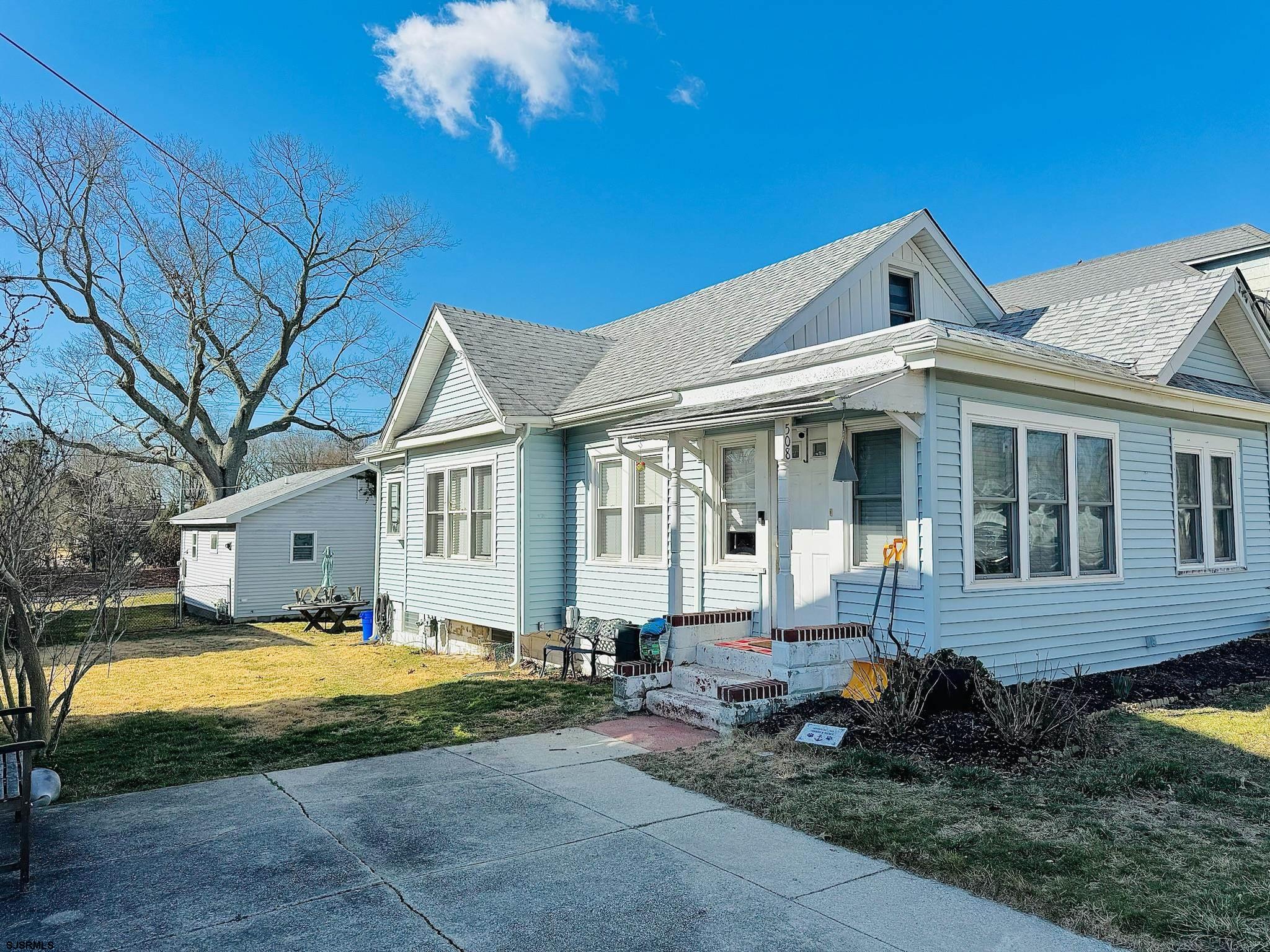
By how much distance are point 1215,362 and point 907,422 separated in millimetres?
7043

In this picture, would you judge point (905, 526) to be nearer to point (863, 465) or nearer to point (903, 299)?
point (863, 465)

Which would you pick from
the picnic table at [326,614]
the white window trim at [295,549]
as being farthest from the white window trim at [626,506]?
the white window trim at [295,549]

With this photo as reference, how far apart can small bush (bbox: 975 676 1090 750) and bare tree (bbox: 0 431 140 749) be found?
724 cm

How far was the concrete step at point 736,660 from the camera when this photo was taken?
8.24m

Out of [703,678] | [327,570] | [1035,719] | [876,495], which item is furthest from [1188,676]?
[327,570]

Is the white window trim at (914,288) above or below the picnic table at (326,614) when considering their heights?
above

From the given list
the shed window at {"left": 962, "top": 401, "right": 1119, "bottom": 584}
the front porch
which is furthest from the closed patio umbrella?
the shed window at {"left": 962, "top": 401, "right": 1119, "bottom": 584}

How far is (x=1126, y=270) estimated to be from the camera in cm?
1812

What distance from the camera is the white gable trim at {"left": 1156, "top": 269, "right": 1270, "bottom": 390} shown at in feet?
32.4

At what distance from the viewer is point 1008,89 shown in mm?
18500

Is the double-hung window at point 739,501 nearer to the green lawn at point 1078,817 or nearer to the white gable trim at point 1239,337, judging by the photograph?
the green lawn at point 1078,817

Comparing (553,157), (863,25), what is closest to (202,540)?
(553,157)

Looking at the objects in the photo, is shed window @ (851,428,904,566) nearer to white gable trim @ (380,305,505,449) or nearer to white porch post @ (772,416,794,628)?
white porch post @ (772,416,794,628)

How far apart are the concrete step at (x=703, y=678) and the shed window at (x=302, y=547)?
15416 millimetres
